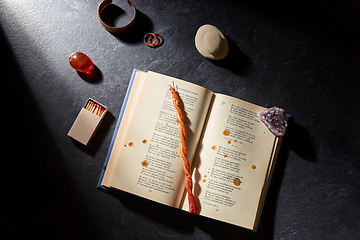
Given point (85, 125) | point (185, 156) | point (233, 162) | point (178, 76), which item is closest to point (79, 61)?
point (85, 125)

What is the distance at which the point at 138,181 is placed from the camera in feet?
2.52

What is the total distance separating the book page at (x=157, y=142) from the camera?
2.51ft

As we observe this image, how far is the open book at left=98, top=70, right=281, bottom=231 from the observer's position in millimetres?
764

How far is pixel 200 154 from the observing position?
30.9 inches

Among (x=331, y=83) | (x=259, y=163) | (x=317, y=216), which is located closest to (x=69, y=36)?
(x=259, y=163)

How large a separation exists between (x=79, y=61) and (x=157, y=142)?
0.40 meters

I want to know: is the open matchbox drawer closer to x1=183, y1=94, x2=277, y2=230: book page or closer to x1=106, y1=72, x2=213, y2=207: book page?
x1=106, y1=72, x2=213, y2=207: book page

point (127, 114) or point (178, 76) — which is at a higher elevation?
point (178, 76)

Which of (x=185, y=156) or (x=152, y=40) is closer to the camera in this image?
(x=185, y=156)

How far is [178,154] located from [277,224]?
Result: 1.47ft

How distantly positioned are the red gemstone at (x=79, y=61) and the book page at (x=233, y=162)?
1.58 feet

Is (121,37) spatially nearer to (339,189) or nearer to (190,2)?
(190,2)

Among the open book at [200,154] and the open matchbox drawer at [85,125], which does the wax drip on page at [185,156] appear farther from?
the open matchbox drawer at [85,125]

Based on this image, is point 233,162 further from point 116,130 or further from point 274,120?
point 116,130
